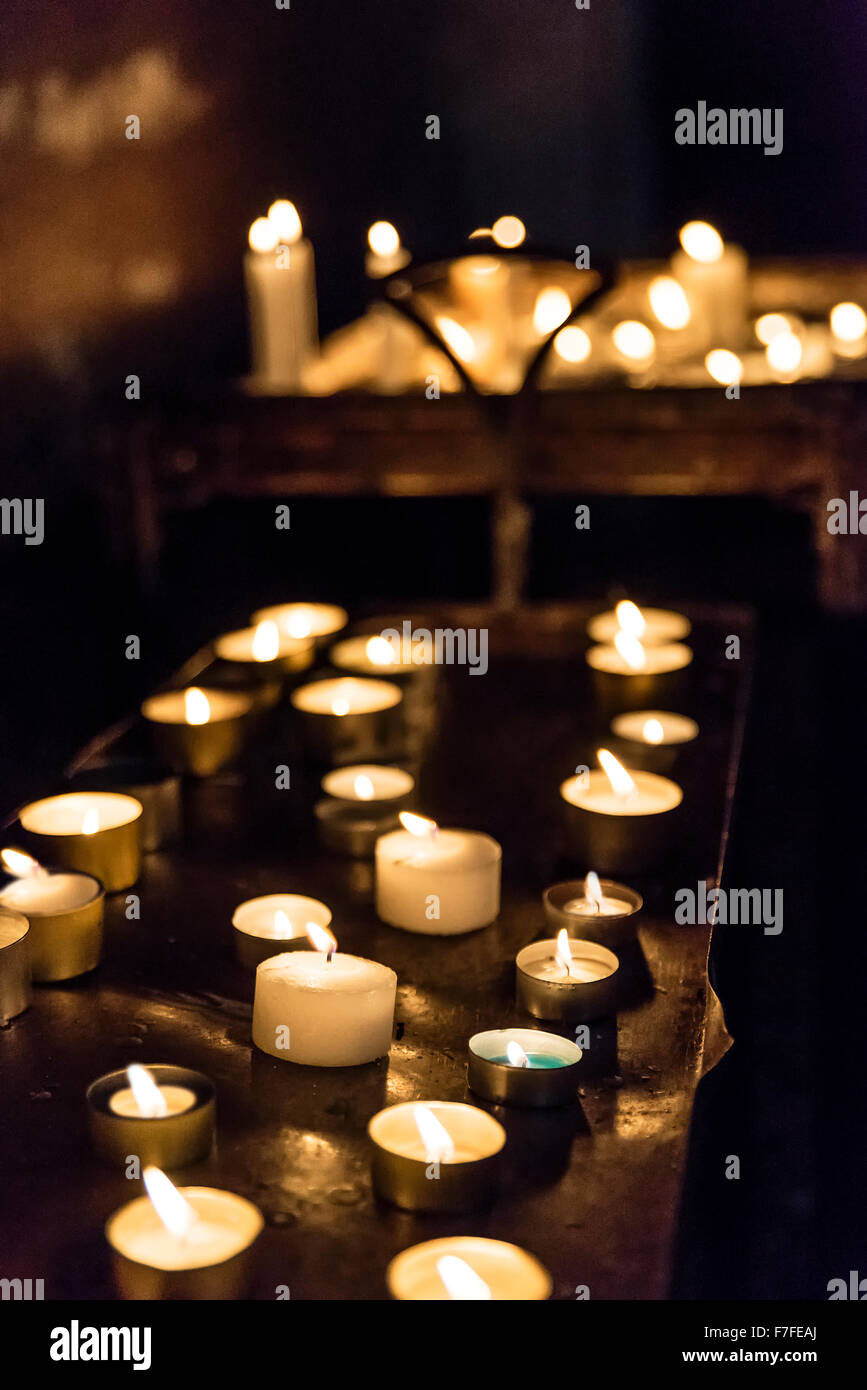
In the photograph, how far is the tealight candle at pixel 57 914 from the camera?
1090 millimetres

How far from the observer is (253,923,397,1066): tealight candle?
0.97 meters

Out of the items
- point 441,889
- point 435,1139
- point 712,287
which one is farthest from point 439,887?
point 712,287

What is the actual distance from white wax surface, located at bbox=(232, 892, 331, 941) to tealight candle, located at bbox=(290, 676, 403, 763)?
369 mm

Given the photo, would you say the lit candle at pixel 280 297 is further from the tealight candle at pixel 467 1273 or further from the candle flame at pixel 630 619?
the tealight candle at pixel 467 1273

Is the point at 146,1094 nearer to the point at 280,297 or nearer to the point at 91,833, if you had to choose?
the point at 91,833

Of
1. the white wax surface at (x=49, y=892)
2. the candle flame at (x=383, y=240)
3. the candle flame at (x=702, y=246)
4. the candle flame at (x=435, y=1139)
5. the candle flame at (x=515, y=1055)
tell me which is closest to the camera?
the candle flame at (x=435, y=1139)

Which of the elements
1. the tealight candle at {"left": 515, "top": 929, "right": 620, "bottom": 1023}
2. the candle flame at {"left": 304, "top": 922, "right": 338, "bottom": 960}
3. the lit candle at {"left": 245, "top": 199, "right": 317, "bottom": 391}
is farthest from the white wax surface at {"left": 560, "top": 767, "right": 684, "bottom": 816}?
the lit candle at {"left": 245, "top": 199, "right": 317, "bottom": 391}

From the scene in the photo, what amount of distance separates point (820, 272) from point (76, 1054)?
129 inches

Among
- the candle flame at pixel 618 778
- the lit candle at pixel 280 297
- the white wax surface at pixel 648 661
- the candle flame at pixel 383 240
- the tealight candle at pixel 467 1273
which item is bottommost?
the tealight candle at pixel 467 1273

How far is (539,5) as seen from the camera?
4.14 meters

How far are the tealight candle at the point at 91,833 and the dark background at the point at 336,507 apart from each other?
0.53 m

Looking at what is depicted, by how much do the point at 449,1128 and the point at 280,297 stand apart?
1939 mm

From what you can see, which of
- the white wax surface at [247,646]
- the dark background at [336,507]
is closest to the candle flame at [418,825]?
the dark background at [336,507]

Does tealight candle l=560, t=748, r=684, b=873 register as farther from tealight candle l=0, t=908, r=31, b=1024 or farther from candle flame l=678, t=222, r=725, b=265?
candle flame l=678, t=222, r=725, b=265
